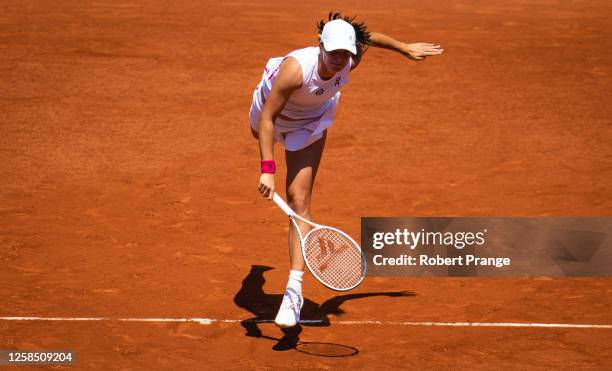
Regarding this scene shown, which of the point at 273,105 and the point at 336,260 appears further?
the point at 336,260

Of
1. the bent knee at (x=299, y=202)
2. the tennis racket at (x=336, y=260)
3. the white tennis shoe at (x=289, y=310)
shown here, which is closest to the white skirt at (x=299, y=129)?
the bent knee at (x=299, y=202)

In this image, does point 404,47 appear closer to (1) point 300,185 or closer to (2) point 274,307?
(1) point 300,185

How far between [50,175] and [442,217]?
3.96 m

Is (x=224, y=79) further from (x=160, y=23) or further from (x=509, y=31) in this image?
(x=509, y=31)

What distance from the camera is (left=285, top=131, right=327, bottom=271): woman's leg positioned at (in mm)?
6949

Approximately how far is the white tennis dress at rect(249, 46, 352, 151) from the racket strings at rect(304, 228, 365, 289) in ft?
2.26

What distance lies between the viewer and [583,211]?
927cm

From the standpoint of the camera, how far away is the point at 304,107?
6.96 m

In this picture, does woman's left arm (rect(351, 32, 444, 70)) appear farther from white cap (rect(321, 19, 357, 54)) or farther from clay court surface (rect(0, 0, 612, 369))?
clay court surface (rect(0, 0, 612, 369))

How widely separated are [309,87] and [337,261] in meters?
1.16

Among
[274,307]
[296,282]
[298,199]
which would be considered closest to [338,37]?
[298,199]

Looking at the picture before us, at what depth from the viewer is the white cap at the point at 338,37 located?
6.36 m

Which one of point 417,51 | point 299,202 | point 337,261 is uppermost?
point 417,51

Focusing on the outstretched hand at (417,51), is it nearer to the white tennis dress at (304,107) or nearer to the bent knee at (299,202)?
the white tennis dress at (304,107)
